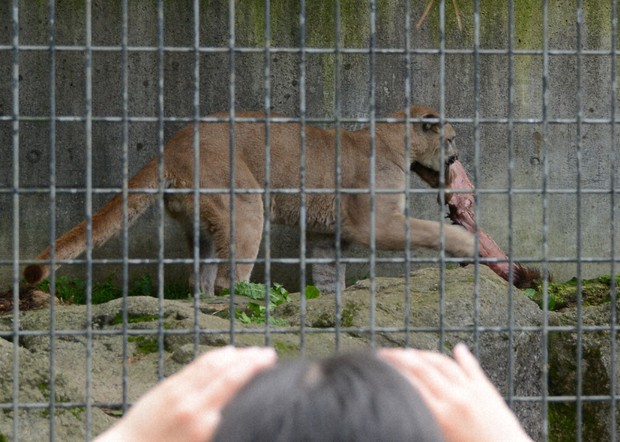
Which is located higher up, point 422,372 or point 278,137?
point 278,137

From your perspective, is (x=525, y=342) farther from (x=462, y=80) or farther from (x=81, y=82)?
(x=81, y=82)

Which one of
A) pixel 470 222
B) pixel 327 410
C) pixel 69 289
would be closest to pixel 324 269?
pixel 470 222

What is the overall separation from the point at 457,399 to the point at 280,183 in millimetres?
6559

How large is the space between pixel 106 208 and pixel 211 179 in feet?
3.01

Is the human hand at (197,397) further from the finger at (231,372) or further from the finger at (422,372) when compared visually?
the finger at (422,372)

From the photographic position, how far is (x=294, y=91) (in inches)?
330

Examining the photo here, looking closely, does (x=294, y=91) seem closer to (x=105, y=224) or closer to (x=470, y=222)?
(x=470, y=222)

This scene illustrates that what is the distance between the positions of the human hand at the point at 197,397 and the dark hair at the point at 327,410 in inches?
2.3

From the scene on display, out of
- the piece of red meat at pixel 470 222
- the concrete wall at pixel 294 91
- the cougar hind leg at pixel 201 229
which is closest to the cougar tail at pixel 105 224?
the cougar hind leg at pixel 201 229

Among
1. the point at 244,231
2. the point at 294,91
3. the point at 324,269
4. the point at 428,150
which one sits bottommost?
the point at 324,269

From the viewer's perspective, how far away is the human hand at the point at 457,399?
1150mm

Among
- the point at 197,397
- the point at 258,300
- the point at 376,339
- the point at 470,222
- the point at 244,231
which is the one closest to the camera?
the point at 197,397

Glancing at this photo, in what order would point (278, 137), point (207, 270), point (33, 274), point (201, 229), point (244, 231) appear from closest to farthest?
point (33, 274) < point (244, 231) < point (201, 229) < point (207, 270) < point (278, 137)

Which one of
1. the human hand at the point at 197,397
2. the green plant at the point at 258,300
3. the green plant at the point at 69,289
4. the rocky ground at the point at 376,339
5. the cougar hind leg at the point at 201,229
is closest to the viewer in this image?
the human hand at the point at 197,397
